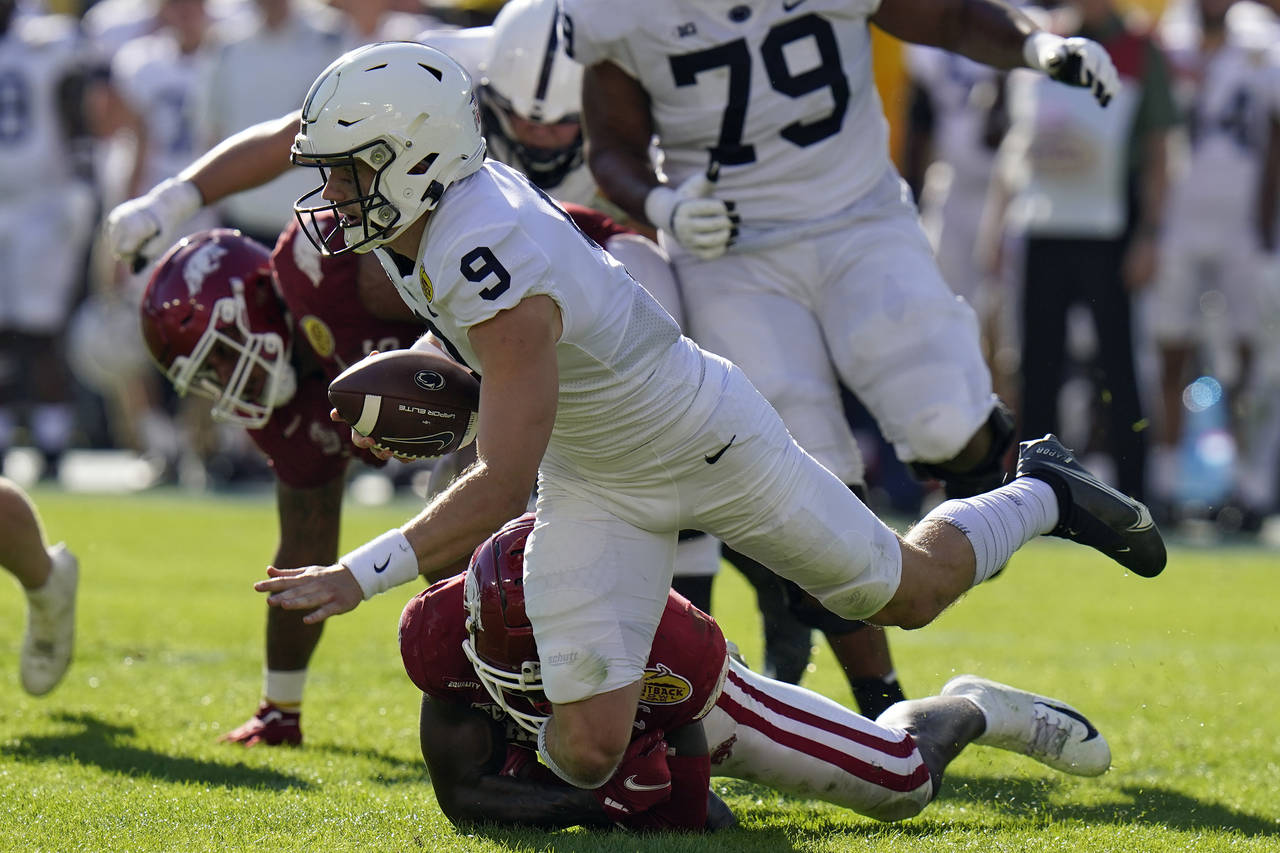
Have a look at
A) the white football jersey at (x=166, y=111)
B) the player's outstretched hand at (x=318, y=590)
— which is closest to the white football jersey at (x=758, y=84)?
the player's outstretched hand at (x=318, y=590)

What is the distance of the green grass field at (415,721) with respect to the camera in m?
3.47

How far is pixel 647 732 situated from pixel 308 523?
1342mm

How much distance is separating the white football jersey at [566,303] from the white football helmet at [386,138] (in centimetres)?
5

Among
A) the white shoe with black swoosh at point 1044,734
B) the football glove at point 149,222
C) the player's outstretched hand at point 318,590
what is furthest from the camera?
the football glove at point 149,222

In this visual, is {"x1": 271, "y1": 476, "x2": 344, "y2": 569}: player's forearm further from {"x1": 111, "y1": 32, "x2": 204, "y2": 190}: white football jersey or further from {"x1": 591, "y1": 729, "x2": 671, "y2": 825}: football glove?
{"x1": 111, "y1": 32, "x2": 204, "y2": 190}: white football jersey

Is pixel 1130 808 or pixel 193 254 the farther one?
pixel 193 254

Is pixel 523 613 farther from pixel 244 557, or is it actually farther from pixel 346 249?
pixel 244 557

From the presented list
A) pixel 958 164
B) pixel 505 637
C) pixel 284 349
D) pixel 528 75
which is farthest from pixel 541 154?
pixel 958 164

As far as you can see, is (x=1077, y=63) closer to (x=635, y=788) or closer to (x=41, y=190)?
(x=635, y=788)

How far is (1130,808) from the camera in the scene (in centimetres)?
382

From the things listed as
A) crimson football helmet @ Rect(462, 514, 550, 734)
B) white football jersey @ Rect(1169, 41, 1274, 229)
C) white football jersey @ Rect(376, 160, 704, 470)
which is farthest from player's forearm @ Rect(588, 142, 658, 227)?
white football jersey @ Rect(1169, 41, 1274, 229)

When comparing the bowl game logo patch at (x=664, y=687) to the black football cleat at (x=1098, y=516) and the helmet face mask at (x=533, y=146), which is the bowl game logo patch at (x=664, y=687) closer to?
the black football cleat at (x=1098, y=516)

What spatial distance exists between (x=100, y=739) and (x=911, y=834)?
1901 millimetres

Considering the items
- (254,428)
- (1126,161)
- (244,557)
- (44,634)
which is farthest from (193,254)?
(1126,161)
